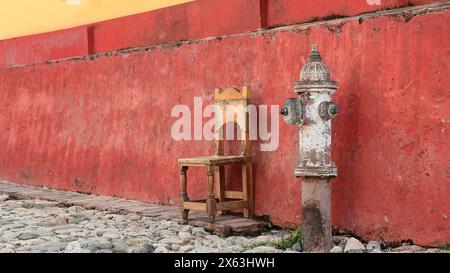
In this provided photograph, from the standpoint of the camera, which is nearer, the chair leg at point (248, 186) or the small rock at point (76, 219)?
the chair leg at point (248, 186)

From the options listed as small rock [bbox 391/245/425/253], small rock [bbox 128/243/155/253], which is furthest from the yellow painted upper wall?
small rock [bbox 391/245/425/253]

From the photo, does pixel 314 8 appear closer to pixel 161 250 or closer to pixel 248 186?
pixel 248 186

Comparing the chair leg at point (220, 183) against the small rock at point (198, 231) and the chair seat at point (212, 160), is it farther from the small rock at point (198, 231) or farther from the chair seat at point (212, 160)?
the small rock at point (198, 231)

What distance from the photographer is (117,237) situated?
5.06m

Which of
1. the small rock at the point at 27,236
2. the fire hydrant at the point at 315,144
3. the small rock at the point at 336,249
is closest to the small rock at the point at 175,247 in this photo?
the fire hydrant at the point at 315,144

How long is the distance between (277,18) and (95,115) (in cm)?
327

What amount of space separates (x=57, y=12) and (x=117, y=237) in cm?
502

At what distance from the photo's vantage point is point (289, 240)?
4.70 meters

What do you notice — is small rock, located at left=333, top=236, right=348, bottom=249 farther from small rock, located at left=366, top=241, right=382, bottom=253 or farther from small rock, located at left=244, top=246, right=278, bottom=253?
small rock, located at left=244, top=246, right=278, bottom=253

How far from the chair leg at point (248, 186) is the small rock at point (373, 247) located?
1297mm

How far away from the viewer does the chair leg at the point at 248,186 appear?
549 centimetres

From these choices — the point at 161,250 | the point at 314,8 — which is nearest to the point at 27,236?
the point at 161,250

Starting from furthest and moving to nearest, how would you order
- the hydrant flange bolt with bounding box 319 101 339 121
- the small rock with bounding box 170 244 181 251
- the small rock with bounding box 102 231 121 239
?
the small rock with bounding box 102 231 121 239 < the small rock with bounding box 170 244 181 251 < the hydrant flange bolt with bounding box 319 101 339 121

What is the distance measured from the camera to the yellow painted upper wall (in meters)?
7.78
